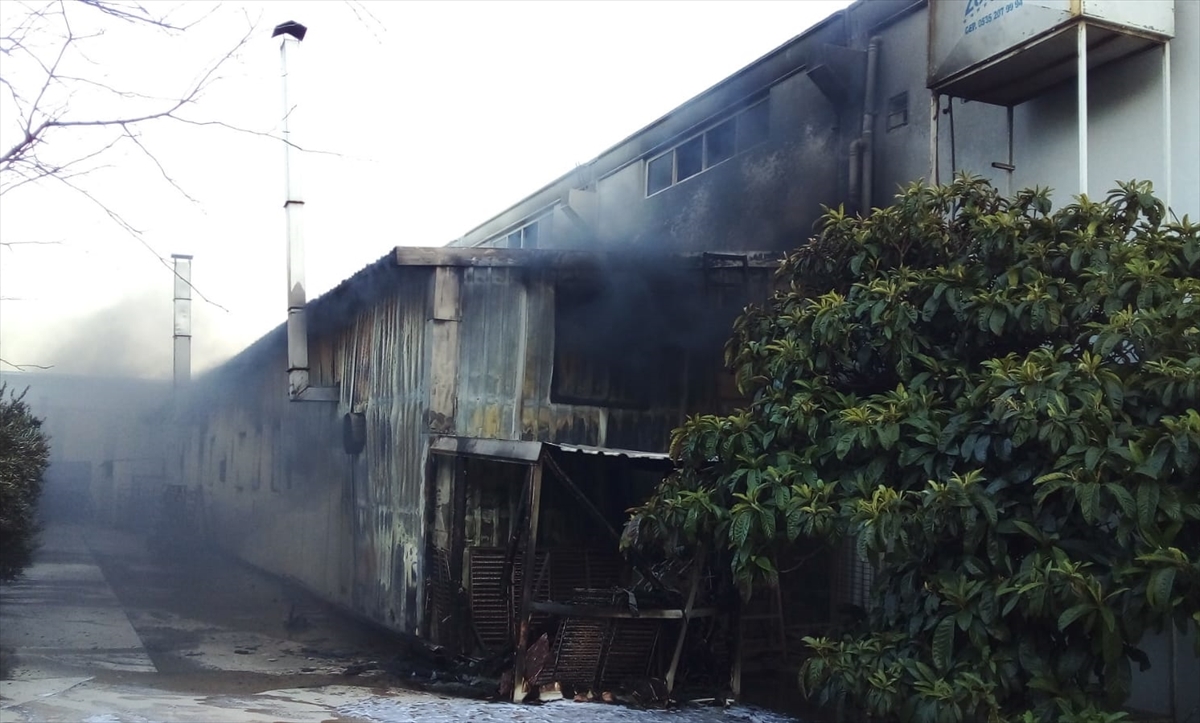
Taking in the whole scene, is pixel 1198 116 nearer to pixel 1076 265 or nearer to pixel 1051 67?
pixel 1051 67

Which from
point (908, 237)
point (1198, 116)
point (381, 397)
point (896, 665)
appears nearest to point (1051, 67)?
point (1198, 116)

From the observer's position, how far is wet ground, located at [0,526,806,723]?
7434 millimetres

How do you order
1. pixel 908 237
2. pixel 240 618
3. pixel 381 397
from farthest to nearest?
pixel 240 618 < pixel 381 397 < pixel 908 237

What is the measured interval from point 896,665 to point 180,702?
17.9 ft

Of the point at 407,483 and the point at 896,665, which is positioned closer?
the point at 896,665

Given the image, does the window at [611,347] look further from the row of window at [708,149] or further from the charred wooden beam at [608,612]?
the charred wooden beam at [608,612]

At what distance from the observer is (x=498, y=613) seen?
9328 millimetres

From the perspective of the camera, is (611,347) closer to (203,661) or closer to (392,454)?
(392,454)

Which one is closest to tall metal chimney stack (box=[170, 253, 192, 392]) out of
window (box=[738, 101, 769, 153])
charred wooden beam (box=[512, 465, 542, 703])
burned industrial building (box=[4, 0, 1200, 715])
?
burned industrial building (box=[4, 0, 1200, 715])

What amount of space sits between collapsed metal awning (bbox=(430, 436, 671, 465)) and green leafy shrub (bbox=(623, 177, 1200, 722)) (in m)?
1.30

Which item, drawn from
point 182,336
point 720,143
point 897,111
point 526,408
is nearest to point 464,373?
point 526,408

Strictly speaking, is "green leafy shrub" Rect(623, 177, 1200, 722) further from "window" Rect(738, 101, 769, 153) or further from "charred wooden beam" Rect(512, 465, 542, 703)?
"window" Rect(738, 101, 769, 153)

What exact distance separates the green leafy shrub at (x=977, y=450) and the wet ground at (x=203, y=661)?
7.74 feet

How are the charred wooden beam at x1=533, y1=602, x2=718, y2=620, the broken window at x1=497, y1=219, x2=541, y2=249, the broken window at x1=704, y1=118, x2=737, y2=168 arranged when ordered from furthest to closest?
1. the broken window at x1=497, y1=219, x2=541, y2=249
2. the broken window at x1=704, y1=118, x2=737, y2=168
3. the charred wooden beam at x1=533, y1=602, x2=718, y2=620
